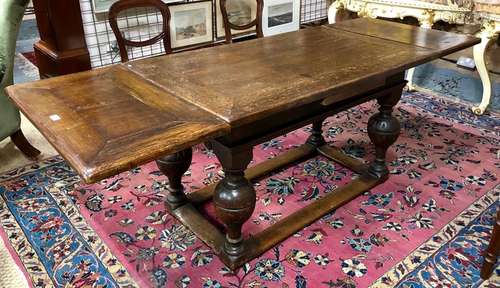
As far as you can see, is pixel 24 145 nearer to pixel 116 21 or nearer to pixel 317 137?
pixel 116 21

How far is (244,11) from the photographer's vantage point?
343 cm

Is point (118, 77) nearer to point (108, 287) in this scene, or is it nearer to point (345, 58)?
point (108, 287)

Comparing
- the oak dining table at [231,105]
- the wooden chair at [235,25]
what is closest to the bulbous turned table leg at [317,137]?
the oak dining table at [231,105]

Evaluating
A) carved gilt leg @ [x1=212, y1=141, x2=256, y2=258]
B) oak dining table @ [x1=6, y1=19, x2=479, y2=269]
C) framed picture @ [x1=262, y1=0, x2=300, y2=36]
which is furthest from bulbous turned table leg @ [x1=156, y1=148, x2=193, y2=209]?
framed picture @ [x1=262, y1=0, x2=300, y2=36]

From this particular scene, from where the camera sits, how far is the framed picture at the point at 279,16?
361cm

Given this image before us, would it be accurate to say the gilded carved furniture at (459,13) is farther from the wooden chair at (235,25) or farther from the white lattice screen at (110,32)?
the white lattice screen at (110,32)

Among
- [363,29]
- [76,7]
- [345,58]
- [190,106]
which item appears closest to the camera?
[190,106]

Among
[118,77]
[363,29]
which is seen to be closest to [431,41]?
[363,29]

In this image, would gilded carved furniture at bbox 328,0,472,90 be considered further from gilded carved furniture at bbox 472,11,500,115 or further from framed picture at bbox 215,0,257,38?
framed picture at bbox 215,0,257,38

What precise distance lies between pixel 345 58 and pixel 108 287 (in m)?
1.19

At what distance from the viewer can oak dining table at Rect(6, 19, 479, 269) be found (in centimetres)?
107

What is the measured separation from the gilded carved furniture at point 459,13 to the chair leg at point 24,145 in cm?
Result: 243

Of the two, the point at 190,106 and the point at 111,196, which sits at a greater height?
the point at 190,106

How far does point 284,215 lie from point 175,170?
503mm
